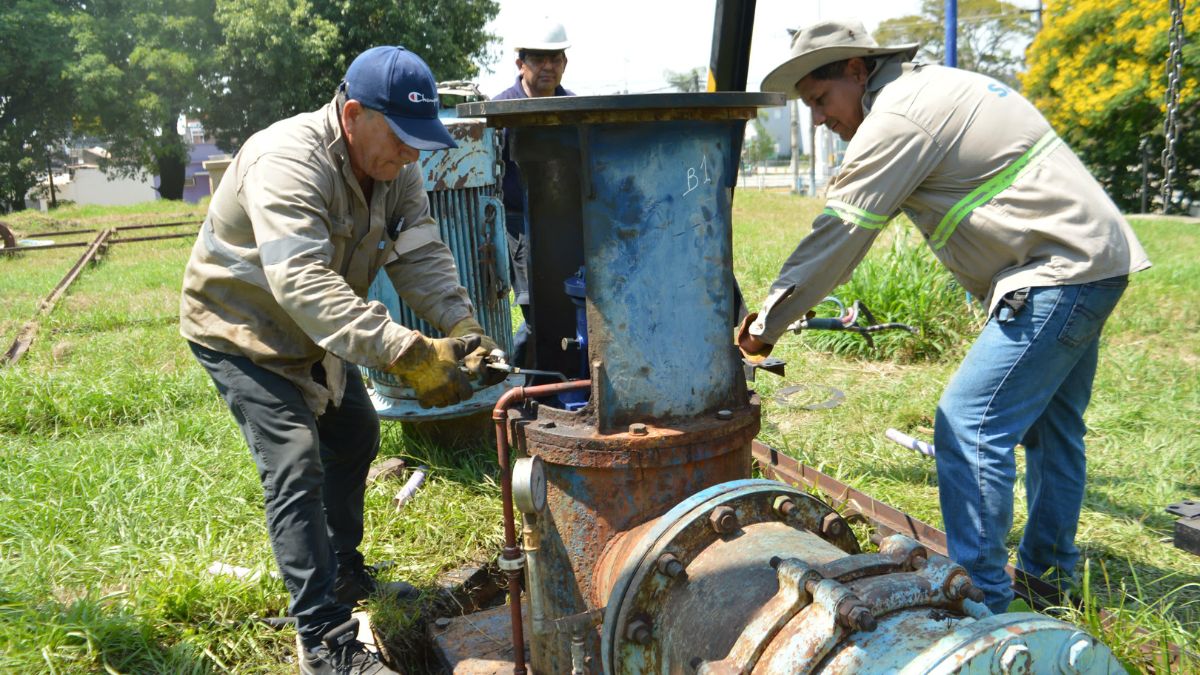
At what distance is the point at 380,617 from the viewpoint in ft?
10.1

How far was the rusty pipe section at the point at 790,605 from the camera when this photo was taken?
1505 mm

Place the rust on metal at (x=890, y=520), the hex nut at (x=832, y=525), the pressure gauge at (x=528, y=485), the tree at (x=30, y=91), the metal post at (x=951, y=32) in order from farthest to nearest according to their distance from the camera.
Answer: the tree at (x=30, y=91) → the metal post at (x=951, y=32) → the rust on metal at (x=890, y=520) → the hex nut at (x=832, y=525) → the pressure gauge at (x=528, y=485)

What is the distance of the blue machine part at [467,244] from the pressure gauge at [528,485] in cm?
218

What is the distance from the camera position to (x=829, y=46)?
103 inches

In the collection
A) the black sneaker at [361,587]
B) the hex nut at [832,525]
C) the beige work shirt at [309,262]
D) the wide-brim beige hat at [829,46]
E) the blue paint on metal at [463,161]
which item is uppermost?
the wide-brim beige hat at [829,46]

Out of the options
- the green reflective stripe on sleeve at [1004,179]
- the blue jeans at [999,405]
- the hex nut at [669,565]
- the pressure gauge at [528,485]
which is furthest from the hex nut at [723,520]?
the green reflective stripe on sleeve at [1004,179]

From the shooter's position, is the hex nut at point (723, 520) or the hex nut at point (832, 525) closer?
the hex nut at point (723, 520)

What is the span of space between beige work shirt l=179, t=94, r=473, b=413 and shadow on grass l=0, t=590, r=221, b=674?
942 mm

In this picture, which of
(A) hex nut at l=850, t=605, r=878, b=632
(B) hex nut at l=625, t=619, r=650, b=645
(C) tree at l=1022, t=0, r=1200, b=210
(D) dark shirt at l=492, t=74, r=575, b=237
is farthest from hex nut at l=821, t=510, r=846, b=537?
(C) tree at l=1022, t=0, r=1200, b=210

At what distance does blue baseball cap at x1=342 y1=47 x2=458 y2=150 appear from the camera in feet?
8.09

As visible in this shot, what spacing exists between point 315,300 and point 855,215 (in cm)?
143

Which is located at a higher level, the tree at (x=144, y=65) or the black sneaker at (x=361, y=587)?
the tree at (x=144, y=65)

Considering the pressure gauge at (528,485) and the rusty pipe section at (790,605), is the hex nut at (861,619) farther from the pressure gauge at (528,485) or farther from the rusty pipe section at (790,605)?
the pressure gauge at (528,485)

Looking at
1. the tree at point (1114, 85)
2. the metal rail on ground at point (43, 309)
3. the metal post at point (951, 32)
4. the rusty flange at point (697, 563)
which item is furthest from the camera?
the tree at point (1114, 85)
